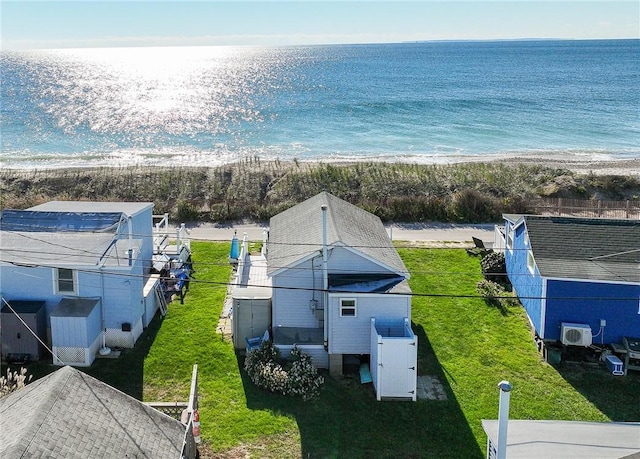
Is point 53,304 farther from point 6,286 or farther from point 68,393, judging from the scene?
point 68,393

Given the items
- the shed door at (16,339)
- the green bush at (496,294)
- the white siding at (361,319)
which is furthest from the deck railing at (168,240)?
the green bush at (496,294)

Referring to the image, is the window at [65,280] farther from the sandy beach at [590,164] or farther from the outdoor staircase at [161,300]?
the sandy beach at [590,164]

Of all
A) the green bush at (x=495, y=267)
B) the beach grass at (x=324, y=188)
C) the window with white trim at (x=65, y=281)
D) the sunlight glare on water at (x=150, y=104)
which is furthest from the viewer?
the sunlight glare on water at (x=150, y=104)

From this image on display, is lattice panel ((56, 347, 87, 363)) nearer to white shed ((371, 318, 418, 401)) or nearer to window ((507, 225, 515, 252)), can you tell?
white shed ((371, 318, 418, 401))

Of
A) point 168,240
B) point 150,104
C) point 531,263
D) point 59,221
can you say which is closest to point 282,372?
point 59,221

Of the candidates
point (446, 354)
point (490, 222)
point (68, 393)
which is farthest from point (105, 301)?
point (490, 222)

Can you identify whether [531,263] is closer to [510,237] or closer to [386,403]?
[510,237]
